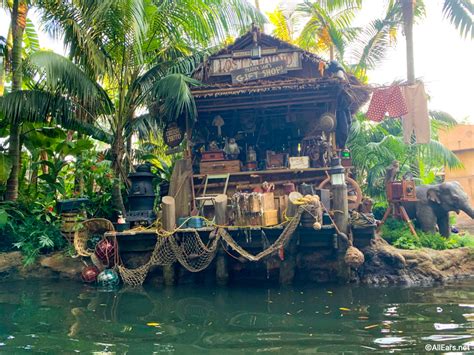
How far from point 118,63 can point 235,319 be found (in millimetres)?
7212

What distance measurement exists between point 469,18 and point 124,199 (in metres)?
10.3

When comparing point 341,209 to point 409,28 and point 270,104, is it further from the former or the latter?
point 409,28

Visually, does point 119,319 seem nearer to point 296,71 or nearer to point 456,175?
point 296,71

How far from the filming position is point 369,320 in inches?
218

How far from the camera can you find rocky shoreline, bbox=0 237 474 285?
316 inches

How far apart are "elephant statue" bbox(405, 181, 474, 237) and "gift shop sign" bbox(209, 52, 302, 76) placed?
3.99 m

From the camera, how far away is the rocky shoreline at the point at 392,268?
8.02 meters

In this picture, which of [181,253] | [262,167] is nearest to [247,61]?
[262,167]

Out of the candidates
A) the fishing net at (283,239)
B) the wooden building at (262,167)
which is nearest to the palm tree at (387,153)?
the wooden building at (262,167)

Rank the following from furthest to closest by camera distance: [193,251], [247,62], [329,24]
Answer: [329,24] < [247,62] < [193,251]

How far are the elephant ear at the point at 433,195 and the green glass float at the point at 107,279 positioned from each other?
679 cm

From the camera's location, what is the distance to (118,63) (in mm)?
10445

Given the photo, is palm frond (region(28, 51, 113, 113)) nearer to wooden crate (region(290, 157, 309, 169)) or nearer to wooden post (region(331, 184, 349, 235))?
wooden crate (region(290, 157, 309, 169))

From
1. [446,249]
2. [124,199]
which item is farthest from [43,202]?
[446,249]
